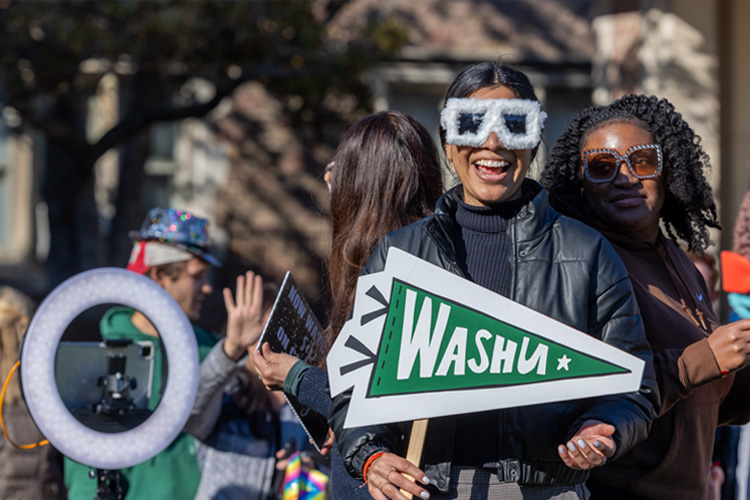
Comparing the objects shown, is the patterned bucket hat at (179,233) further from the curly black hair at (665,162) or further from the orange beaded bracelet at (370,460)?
the orange beaded bracelet at (370,460)

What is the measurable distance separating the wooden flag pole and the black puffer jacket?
3 cm

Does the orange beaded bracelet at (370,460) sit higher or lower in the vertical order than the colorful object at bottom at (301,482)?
higher

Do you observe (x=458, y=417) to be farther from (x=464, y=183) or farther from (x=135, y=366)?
(x=135, y=366)

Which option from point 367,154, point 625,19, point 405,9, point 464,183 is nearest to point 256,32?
point 405,9

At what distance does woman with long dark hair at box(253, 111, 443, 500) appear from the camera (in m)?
2.53

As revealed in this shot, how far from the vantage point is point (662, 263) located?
2.65 metres

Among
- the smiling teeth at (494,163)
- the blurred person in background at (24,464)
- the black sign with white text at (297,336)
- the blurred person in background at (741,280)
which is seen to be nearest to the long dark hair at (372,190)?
the black sign with white text at (297,336)

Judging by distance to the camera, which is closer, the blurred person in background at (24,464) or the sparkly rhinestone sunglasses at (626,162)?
the sparkly rhinestone sunglasses at (626,162)

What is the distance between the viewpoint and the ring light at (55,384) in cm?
290

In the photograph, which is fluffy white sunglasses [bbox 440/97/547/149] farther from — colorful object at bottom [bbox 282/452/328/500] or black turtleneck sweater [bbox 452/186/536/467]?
colorful object at bottom [bbox 282/452/328/500]

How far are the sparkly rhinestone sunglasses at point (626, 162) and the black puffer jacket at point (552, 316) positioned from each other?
0.59 metres

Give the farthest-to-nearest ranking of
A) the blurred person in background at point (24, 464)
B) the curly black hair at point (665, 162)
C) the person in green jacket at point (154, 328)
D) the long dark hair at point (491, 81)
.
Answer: the blurred person in background at point (24, 464) < the person in green jacket at point (154, 328) < the curly black hair at point (665, 162) < the long dark hair at point (491, 81)

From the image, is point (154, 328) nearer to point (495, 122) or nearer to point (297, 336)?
point (297, 336)

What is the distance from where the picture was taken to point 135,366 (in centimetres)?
312
